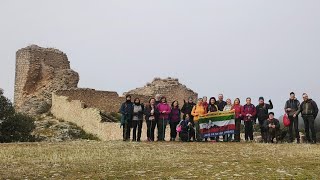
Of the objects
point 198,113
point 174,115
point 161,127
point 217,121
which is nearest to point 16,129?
point 161,127

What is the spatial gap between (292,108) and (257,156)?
7.41 meters

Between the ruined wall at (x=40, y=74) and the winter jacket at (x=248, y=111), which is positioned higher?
the ruined wall at (x=40, y=74)

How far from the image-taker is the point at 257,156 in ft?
61.5

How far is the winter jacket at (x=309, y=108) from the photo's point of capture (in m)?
24.9

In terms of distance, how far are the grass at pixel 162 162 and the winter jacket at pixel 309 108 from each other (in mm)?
3023

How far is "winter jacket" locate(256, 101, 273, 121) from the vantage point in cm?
2607

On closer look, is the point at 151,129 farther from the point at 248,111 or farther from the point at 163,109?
the point at 248,111

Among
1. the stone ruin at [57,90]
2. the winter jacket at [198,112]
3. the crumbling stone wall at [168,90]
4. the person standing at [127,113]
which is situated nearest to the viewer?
the person standing at [127,113]

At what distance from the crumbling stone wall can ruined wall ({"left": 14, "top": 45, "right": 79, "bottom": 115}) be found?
22.0ft

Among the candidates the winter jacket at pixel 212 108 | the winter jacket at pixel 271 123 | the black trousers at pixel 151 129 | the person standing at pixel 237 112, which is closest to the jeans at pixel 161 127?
the black trousers at pixel 151 129

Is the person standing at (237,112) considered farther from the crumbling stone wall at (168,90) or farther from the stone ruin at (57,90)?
the crumbling stone wall at (168,90)

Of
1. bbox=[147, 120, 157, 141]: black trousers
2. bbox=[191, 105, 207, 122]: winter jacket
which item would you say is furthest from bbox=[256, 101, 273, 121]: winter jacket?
bbox=[147, 120, 157, 141]: black trousers

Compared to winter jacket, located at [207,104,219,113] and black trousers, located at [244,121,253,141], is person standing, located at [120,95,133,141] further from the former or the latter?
black trousers, located at [244,121,253,141]

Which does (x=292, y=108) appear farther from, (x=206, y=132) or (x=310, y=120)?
(x=206, y=132)
